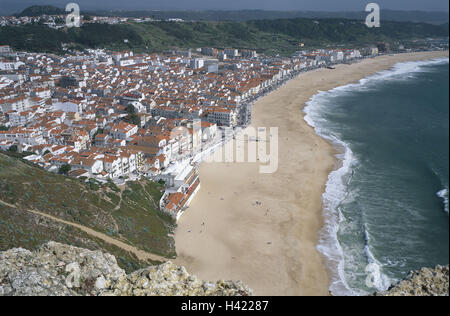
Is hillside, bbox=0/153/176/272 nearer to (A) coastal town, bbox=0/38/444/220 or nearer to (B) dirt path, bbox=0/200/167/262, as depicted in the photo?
(B) dirt path, bbox=0/200/167/262

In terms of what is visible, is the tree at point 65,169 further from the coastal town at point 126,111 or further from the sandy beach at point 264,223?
the sandy beach at point 264,223

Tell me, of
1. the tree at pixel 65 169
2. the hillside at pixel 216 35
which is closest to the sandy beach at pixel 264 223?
the tree at pixel 65 169

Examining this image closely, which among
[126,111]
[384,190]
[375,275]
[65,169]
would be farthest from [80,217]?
[126,111]

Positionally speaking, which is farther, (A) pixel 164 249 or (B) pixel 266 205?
(B) pixel 266 205

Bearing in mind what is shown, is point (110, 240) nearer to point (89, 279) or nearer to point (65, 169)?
point (89, 279)
